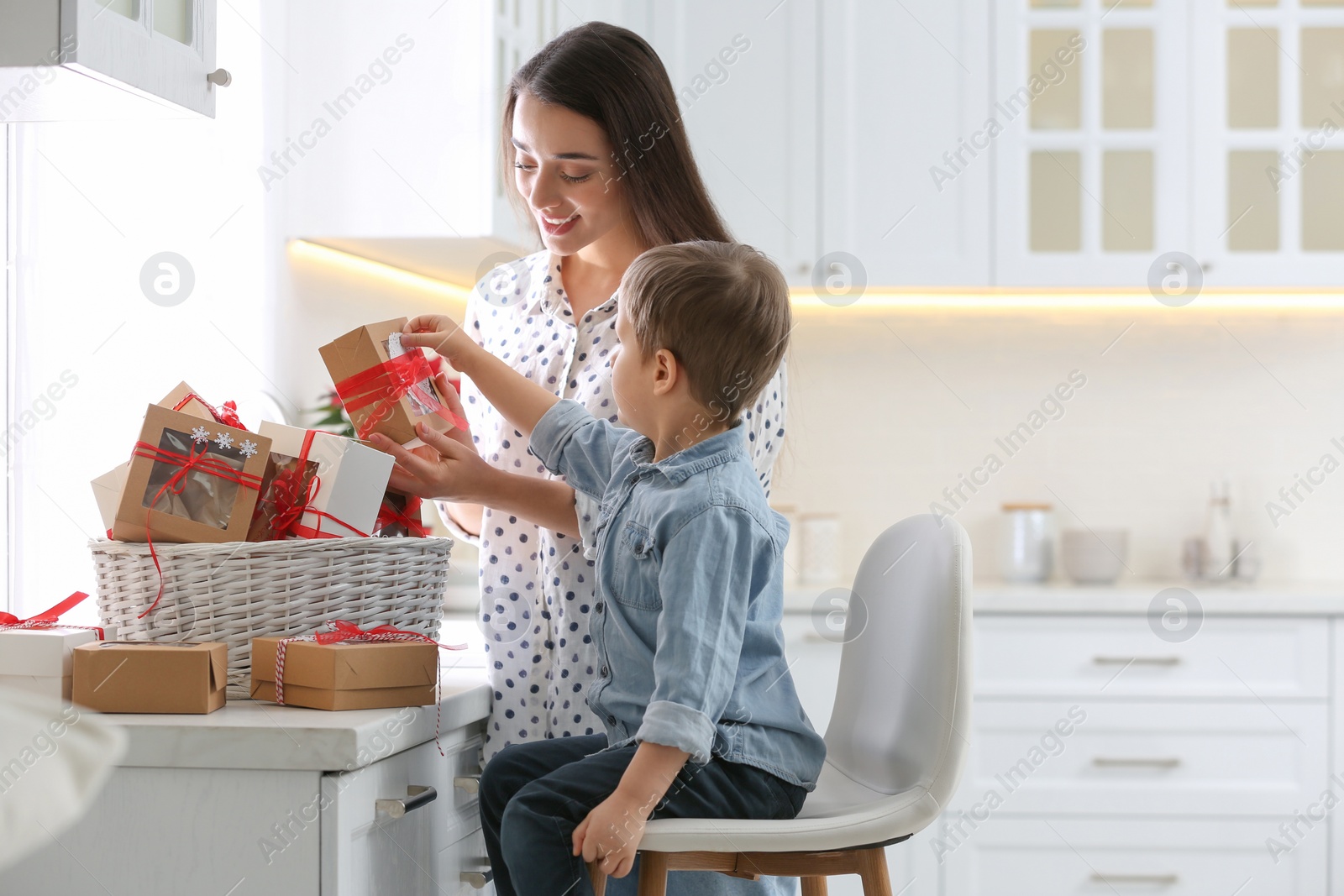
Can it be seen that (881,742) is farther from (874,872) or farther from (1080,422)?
(1080,422)

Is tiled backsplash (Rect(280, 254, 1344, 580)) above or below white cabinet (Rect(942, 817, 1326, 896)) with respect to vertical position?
above

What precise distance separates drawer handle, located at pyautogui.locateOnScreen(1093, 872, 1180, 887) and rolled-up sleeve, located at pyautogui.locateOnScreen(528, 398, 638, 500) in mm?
1819

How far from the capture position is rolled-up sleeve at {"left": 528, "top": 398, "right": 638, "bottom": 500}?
1092 millimetres

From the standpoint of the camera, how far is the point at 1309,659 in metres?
2.37

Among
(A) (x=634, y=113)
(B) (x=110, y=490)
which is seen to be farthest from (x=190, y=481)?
(A) (x=634, y=113)

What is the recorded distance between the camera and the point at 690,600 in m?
0.92

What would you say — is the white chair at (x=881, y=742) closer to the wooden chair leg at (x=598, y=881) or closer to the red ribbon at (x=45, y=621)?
the wooden chair leg at (x=598, y=881)

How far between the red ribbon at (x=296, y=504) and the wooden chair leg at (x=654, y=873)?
39 centimetres

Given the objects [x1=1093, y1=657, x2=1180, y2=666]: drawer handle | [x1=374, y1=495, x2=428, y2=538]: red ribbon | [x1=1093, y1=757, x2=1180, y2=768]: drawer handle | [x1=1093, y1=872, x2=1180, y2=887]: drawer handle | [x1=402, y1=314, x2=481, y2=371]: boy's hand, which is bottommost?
[x1=1093, y1=872, x2=1180, y2=887]: drawer handle

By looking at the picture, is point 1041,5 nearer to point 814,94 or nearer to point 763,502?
point 814,94

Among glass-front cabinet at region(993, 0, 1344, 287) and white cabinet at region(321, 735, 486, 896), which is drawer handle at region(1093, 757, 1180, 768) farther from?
white cabinet at region(321, 735, 486, 896)

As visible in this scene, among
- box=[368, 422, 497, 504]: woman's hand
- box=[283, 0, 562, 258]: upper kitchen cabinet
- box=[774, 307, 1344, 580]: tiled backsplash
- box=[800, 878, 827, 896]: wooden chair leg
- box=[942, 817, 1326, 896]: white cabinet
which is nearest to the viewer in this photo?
box=[368, 422, 497, 504]: woman's hand

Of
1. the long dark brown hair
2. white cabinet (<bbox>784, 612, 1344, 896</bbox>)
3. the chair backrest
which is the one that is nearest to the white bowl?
white cabinet (<bbox>784, 612, 1344, 896</bbox>)

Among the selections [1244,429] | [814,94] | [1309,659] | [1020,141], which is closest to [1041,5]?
[1020,141]
